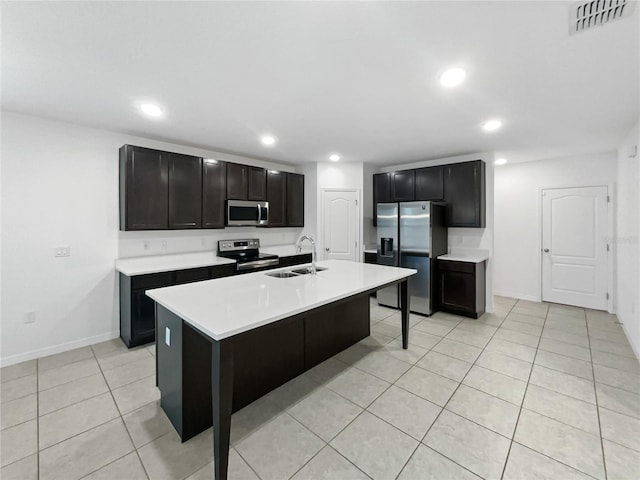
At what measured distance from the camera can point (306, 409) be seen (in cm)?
213

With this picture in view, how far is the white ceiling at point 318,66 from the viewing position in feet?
4.95

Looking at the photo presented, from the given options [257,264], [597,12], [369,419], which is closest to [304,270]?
[257,264]

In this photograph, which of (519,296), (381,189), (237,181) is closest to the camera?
(237,181)

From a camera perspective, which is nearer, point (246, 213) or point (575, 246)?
point (246, 213)

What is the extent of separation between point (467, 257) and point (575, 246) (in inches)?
73.4

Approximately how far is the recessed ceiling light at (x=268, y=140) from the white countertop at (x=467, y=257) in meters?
3.00

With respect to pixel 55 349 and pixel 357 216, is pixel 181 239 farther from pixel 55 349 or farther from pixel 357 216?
pixel 357 216

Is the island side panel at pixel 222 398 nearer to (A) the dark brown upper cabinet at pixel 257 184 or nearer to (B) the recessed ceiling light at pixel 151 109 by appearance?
(B) the recessed ceiling light at pixel 151 109

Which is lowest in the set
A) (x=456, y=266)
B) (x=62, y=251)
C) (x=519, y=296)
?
(x=519, y=296)

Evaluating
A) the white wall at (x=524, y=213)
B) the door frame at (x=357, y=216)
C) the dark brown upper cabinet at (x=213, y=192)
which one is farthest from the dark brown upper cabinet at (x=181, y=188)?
the white wall at (x=524, y=213)

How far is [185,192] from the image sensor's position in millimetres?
3738

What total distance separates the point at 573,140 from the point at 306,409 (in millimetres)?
4556

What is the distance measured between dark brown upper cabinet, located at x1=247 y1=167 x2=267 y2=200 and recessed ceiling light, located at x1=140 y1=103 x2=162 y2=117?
5.61 feet

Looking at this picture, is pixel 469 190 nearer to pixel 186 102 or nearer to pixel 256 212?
pixel 256 212
